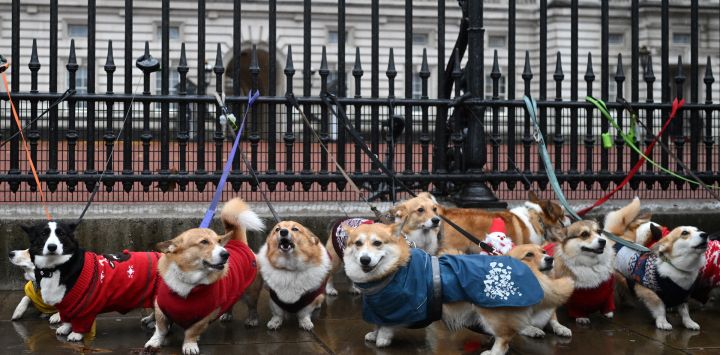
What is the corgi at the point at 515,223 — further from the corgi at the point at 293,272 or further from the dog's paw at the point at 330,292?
the corgi at the point at 293,272

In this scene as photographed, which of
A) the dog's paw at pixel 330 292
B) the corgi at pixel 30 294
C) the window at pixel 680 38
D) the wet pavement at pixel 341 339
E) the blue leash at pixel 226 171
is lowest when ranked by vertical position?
the wet pavement at pixel 341 339

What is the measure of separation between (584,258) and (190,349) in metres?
3.09

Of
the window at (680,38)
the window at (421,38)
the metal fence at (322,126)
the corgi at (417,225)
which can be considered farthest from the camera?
the window at (680,38)

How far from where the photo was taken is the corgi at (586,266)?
644cm

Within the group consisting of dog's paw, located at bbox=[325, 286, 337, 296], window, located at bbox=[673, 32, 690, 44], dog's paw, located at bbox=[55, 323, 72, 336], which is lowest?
dog's paw, located at bbox=[55, 323, 72, 336]

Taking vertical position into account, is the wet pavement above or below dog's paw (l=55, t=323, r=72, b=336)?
below

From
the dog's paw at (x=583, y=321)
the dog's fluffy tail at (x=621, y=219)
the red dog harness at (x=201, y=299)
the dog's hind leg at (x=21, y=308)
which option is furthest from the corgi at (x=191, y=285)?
the dog's fluffy tail at (x=621, y=219)

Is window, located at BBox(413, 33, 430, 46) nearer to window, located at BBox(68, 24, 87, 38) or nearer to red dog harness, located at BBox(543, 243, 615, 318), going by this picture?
window, located at BBox(68, 24, 87, 38)

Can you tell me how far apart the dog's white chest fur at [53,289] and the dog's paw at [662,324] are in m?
4.47

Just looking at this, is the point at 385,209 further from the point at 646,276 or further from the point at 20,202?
the point at 20,202

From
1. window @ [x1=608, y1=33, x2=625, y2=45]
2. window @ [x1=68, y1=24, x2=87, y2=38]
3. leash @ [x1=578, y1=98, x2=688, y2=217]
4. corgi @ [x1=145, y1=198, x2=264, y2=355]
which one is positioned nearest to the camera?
corgi @ [x1=145, y1=198, x2=264, y2=355]

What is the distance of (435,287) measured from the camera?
5605 millimetres

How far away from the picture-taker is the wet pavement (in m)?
5.72

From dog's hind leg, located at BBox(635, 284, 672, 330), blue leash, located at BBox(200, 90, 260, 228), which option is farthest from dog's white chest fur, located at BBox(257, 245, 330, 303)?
dog's hind leg, located at BBox(635, 284, 672, 330)
